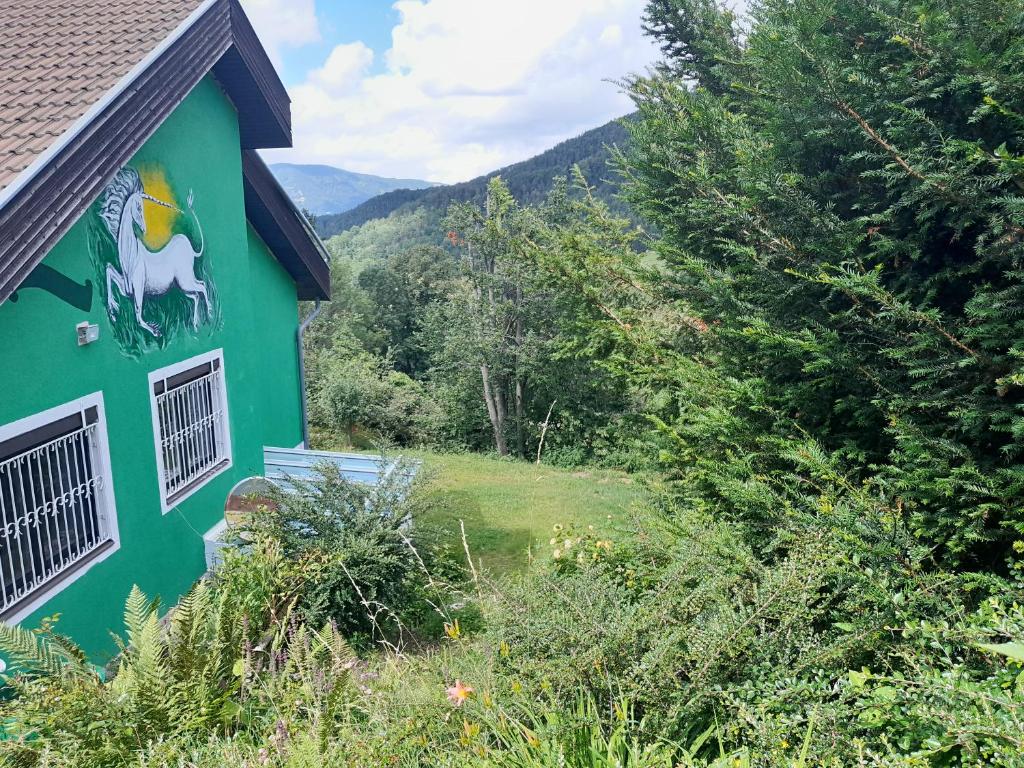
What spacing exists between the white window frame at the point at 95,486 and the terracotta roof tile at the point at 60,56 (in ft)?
6.06

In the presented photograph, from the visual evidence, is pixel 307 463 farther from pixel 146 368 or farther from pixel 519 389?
pixel 519 389

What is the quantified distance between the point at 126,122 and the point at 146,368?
232 centimetres

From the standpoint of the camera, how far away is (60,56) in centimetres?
543

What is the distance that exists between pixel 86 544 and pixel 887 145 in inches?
272

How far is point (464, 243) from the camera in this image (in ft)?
85.4

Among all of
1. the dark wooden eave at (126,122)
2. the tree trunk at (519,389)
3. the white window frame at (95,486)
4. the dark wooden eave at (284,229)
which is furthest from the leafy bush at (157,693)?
the tree trunk at (519,389)

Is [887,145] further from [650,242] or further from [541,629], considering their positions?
[541,629]

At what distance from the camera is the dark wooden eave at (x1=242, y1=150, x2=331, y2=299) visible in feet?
32.7

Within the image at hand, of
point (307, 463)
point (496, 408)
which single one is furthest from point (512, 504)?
point (496, 408)

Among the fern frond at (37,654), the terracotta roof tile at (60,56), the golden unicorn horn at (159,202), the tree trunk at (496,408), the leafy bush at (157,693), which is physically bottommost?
the tree trunk at (496,408)

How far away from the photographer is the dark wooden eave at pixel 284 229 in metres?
9.96

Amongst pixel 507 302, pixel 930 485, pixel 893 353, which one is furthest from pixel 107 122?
pixel 507 302

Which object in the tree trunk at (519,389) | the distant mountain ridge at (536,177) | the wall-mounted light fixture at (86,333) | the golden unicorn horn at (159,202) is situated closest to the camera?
the wall-mounted light fixture at (86,333)

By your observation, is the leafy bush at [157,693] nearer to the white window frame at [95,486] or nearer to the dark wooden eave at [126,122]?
the white window frame at [95,486]
